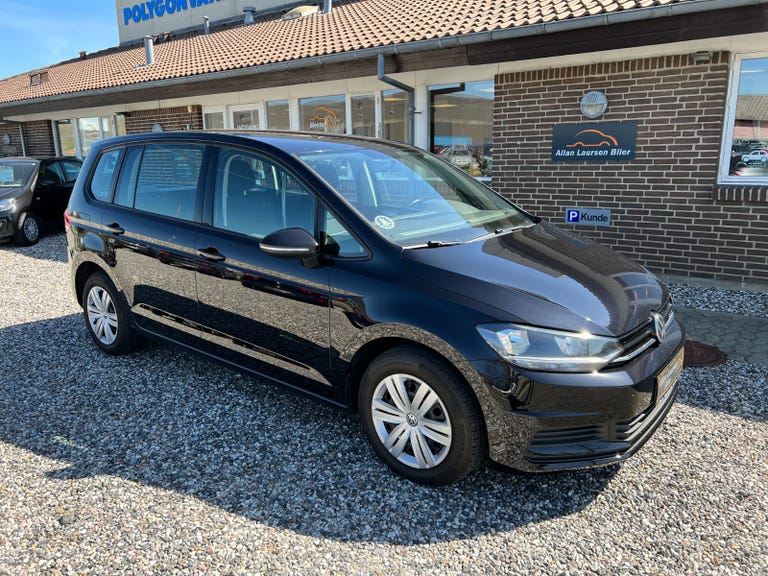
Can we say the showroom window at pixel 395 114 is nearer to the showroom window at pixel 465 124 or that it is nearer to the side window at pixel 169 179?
the showroom window at pixel 465 124

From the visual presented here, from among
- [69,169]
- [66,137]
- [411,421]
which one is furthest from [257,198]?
[66,137]

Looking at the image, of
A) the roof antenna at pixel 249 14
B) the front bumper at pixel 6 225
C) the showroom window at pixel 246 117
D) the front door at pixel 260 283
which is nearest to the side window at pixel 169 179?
the front door at pixel 260 283

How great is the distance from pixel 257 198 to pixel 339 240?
0.71 metres

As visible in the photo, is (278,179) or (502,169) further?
(502,169)

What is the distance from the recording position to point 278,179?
335 cm

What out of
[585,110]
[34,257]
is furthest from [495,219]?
[34,257]

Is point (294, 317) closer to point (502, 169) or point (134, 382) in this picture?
point (134, 382)

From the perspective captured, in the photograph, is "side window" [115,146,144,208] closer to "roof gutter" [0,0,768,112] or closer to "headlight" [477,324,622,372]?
"headlight" [477,324,622,372]

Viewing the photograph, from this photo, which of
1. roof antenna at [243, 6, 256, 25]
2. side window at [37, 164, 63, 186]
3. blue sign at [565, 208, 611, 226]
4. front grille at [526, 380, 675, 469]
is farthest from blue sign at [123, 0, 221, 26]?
front grille at [526, 380, 675, 469]

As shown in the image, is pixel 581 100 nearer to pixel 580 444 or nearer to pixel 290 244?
pixel 290 244

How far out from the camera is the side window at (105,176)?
14.6 ft

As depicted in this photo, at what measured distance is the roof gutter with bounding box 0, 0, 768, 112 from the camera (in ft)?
18.1

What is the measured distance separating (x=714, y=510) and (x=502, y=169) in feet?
19.6

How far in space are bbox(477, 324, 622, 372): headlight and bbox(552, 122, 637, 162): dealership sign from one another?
521 centimetres
